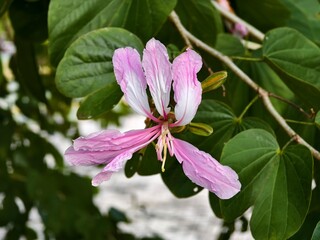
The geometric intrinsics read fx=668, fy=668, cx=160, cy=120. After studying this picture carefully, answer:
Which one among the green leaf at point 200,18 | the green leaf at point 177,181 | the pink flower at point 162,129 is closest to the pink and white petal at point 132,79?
the pink flower at point 162,129

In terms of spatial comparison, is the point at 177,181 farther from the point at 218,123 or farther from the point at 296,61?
the point at 296,61

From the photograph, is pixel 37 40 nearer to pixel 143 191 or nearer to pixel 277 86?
pixel 277 86

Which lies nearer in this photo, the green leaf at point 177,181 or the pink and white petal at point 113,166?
the pink and white petal at point 113,166

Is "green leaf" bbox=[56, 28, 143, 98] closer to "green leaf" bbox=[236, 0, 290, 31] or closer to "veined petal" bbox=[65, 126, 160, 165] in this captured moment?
"veined petal" bbox=[65, 126, 160, 165]

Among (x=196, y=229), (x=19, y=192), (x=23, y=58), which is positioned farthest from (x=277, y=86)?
(x=196, y=229)

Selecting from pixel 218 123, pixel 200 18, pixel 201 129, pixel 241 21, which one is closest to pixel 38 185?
pixel 241 21

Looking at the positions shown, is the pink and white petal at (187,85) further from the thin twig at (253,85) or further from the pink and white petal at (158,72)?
the thin twig at (253,85)

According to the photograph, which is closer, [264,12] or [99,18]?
[99,18]
